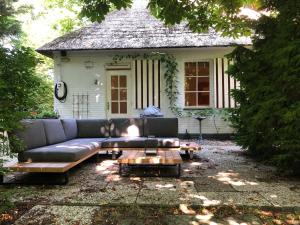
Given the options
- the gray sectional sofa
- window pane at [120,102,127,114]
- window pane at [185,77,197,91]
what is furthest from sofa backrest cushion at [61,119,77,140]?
window pane at [185,77,197,91]

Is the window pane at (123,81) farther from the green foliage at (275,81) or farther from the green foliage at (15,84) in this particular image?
the green foliage at (15,84)

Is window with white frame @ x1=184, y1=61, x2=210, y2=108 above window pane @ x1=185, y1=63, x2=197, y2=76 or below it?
below

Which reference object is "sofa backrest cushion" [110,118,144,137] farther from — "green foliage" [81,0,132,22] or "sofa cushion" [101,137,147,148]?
"green foliage" [81,0,132,22]

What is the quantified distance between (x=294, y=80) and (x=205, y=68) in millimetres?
6965

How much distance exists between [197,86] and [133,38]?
2.94 metres

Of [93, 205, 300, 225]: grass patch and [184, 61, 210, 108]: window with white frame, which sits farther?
[184, 61, 210, 108]: window with white frame

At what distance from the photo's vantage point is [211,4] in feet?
19.4

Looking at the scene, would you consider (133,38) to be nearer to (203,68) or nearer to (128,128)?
(203,68)

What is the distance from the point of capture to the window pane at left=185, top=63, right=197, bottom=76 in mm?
12234

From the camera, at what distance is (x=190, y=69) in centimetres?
1225

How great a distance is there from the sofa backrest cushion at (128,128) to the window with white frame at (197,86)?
4065 mm

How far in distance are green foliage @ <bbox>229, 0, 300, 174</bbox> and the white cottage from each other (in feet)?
15.7

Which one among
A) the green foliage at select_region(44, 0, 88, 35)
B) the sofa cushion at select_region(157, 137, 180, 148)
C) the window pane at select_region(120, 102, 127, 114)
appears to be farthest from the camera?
the green foliage at select_region(44, 0, 88, 35)

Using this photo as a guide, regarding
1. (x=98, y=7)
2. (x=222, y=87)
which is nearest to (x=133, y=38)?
(x=222, y=87)
